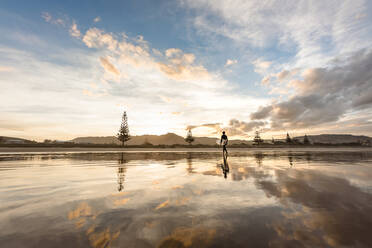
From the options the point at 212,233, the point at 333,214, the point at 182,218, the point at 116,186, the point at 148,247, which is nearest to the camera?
the point at 148,247

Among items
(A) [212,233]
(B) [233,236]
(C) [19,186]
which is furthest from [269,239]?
(C) [19,186]

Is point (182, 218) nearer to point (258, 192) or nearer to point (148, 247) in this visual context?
point (148, 247)

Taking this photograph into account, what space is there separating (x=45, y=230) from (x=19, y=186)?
423cm

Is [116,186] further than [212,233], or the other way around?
[116,186]

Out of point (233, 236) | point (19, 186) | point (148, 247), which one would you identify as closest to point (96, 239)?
point (148, 247)

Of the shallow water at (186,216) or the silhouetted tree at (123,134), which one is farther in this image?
the silhouetted tree at (123,134)

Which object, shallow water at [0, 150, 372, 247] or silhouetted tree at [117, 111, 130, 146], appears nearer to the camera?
shallow water at [0, 150, 372, 247]

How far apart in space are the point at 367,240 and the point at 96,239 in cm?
359

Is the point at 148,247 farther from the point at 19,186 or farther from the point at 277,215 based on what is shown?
the point at 19,186

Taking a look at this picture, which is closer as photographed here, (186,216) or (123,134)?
(186,216)

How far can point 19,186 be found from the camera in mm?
5402

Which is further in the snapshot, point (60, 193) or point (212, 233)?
point (60, 193)

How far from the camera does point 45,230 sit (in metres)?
2.56

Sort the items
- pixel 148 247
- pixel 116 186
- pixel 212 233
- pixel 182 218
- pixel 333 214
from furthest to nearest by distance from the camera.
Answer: pixel 116 186 < pixel 333 214 < pixel 182 218 < pixel 212 233 < pixel 148 247
